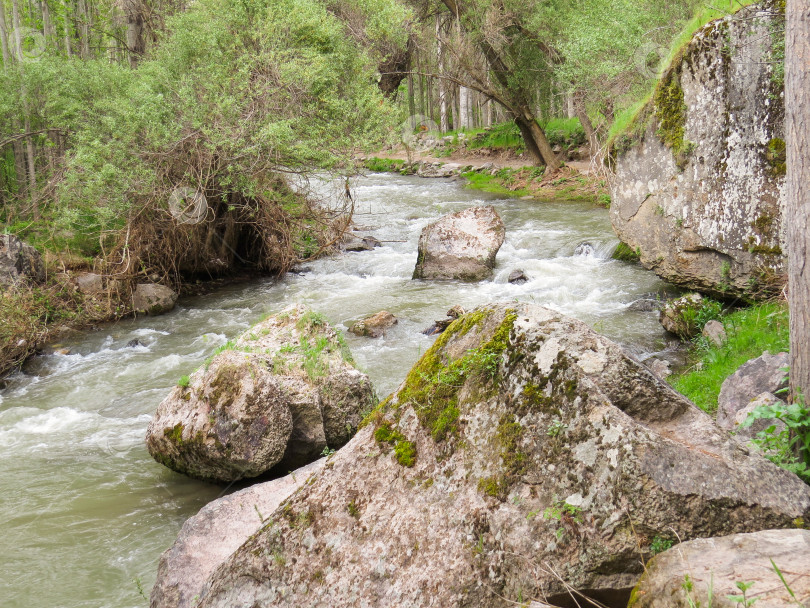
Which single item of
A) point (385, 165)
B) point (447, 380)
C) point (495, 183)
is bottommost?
point (447, 380)

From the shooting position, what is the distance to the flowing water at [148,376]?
18.0ft

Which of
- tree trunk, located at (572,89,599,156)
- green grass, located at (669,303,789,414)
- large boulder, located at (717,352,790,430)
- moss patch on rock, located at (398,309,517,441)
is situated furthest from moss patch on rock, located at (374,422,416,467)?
tree trunk, located at (572,89,599,156)

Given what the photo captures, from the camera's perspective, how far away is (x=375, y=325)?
10.8m

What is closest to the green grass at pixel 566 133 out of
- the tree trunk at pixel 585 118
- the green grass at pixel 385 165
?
the tree trunk at pixel 585 118

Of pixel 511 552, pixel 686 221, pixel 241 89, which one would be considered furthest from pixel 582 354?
pixel 241 89

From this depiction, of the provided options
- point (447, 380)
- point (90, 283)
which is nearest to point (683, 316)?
point (447, 380)

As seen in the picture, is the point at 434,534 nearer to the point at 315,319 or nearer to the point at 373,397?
the point at 373,397

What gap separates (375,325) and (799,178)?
752 centimetres

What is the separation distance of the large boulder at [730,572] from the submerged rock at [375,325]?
825 cm

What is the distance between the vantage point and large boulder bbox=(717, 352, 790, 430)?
532cm

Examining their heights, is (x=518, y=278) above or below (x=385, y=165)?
below

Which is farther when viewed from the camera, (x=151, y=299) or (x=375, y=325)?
(x=151, y=299)

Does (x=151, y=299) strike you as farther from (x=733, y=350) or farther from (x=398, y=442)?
(x=398, y=442)

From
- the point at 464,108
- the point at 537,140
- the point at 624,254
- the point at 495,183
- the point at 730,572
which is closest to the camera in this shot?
the point at 730,572
